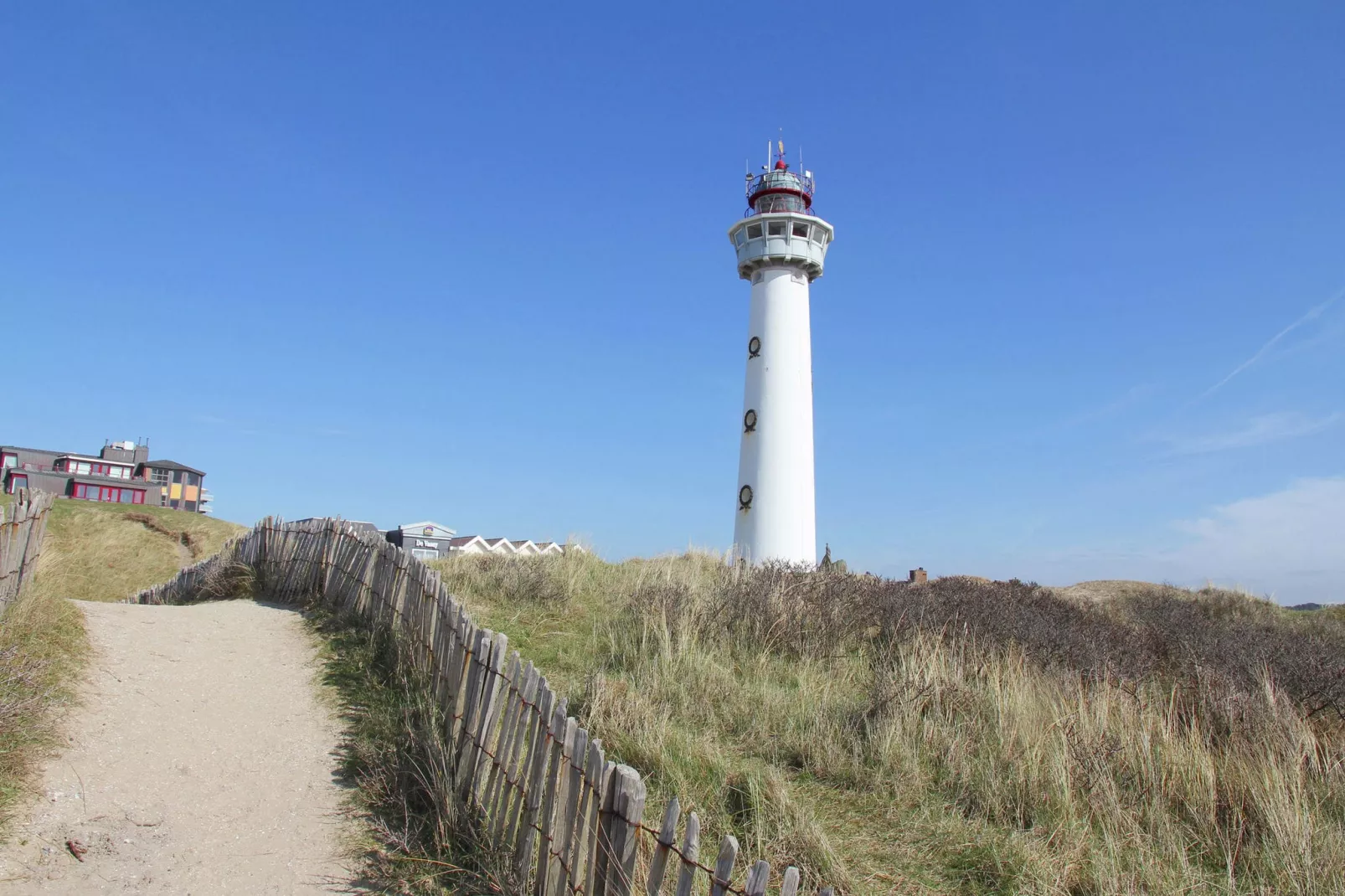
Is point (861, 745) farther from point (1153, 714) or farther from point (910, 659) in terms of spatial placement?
point (1153, 714)

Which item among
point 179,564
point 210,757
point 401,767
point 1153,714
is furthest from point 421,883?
point 179,564

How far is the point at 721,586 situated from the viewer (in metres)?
11.0

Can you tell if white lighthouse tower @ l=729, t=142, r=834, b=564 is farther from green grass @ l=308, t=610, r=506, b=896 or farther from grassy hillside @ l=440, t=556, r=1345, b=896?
green grass @ l=308, t=610, r=506, b=896

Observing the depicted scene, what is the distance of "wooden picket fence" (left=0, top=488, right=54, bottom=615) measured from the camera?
7.43m

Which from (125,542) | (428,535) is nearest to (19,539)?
(125,542)

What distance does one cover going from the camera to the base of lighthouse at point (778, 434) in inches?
800

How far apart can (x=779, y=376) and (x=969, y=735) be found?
50.8 ft

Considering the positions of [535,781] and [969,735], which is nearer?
[535,781]

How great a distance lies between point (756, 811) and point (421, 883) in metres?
1.91

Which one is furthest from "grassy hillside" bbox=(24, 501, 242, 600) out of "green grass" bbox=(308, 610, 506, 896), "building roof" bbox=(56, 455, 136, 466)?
"building roof" bbox=(56, 455, 136, 466)

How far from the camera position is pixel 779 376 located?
68.9ft

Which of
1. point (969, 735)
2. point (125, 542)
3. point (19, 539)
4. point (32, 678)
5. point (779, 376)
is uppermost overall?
point (779, 376)

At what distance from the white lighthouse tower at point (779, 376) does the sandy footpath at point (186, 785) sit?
13.3 metres

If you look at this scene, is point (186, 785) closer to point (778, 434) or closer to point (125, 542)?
point (778, 434)
